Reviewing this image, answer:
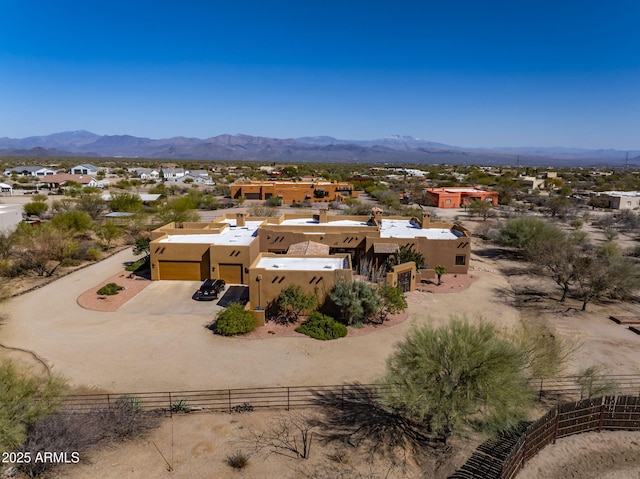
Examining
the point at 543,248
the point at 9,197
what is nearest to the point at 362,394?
the point at 543,248

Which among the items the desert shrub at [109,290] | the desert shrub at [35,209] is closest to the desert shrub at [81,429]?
the desert shrub at [109,290]

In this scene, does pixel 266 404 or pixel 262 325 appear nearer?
pixel 266 404

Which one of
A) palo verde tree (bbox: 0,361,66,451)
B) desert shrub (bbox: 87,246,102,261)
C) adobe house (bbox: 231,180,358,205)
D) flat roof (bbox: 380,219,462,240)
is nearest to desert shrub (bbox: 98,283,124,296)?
desert shrub (bbox: 87,246,102,261)

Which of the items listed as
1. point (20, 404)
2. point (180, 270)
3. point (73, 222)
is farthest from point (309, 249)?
point (73, 222)

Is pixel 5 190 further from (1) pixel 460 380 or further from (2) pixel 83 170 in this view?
(1) pixel 460 380

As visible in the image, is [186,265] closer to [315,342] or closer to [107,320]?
[107,320]

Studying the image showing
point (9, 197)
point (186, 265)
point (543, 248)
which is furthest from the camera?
point (9, 197)

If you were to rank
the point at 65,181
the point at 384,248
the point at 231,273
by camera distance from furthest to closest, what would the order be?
the point at 65,181
the point at 384,248
the point at 231,273
